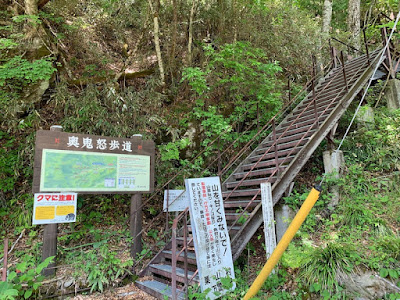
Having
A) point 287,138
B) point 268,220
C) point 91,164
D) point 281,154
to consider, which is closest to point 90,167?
point 91,164

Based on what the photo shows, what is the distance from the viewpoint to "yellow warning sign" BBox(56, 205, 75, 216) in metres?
4.10

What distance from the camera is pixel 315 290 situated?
341 centimetres

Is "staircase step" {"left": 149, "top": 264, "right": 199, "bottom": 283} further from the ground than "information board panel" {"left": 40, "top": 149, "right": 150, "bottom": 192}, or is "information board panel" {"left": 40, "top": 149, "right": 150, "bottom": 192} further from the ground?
"information board panel" {"left": 40, "top": 149, "right": 150, "bottom": 192}

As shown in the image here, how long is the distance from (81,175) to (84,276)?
5.50ft

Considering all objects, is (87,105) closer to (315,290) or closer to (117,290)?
(117,290)

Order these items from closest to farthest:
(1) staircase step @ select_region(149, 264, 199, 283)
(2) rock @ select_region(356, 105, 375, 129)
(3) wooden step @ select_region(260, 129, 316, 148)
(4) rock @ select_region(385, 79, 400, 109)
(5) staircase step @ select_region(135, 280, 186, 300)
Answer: (5) staircase step @ select_region(135, 280, 186, 300) → (1) staircase step @ select_region(149, 264, 199, 283) → (3) wooden step @ select_region(260, 129, 316, 148) → (2) rock @ select_region(356, 105, 375, 129) → (4) rock @ select_region(385, 79, 400, 109)

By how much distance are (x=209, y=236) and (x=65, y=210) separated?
7.94 ft

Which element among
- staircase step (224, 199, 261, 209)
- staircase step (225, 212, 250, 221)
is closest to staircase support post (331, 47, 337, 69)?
staircase step (224, 199, 261, 209)

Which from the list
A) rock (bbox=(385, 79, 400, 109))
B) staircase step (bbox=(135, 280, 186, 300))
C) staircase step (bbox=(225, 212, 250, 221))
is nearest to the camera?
staircase step (bbox=(135, 280, 186, 300))

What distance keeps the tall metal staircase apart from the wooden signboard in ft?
4.17

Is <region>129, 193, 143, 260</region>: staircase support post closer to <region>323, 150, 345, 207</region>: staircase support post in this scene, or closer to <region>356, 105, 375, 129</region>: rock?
<region>323, 150, 345, 207</region>: staircase support post

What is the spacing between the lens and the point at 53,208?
406 centimetres

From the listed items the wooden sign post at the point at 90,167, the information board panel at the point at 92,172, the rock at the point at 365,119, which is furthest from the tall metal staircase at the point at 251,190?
the information board panel at the point at 92,172

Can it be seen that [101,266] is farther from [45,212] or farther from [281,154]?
[281,154]
